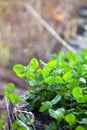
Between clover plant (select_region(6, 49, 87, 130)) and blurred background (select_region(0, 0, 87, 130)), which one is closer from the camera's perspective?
clover plant (select_region(6, 49, 87, 130))

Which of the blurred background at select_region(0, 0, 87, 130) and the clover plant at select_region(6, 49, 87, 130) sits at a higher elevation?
the blurred background at select_region(0, 0, 87, 130)

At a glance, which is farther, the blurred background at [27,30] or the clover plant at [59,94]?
the blurred background at [27,30]

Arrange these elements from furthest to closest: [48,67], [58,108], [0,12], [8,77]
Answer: [0,12] → [8,77] → [48,67] → [58,108]

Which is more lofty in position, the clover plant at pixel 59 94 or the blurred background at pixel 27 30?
the blurred background at pixel 27 30

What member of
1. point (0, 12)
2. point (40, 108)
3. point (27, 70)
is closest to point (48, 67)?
point (27, 70)

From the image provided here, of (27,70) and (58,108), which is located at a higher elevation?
(27,70)

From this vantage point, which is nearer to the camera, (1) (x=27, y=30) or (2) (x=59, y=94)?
(2) (x=59, y=94)

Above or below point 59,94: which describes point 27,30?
above

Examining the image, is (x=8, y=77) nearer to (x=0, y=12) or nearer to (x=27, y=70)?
(x=0, y=12)
